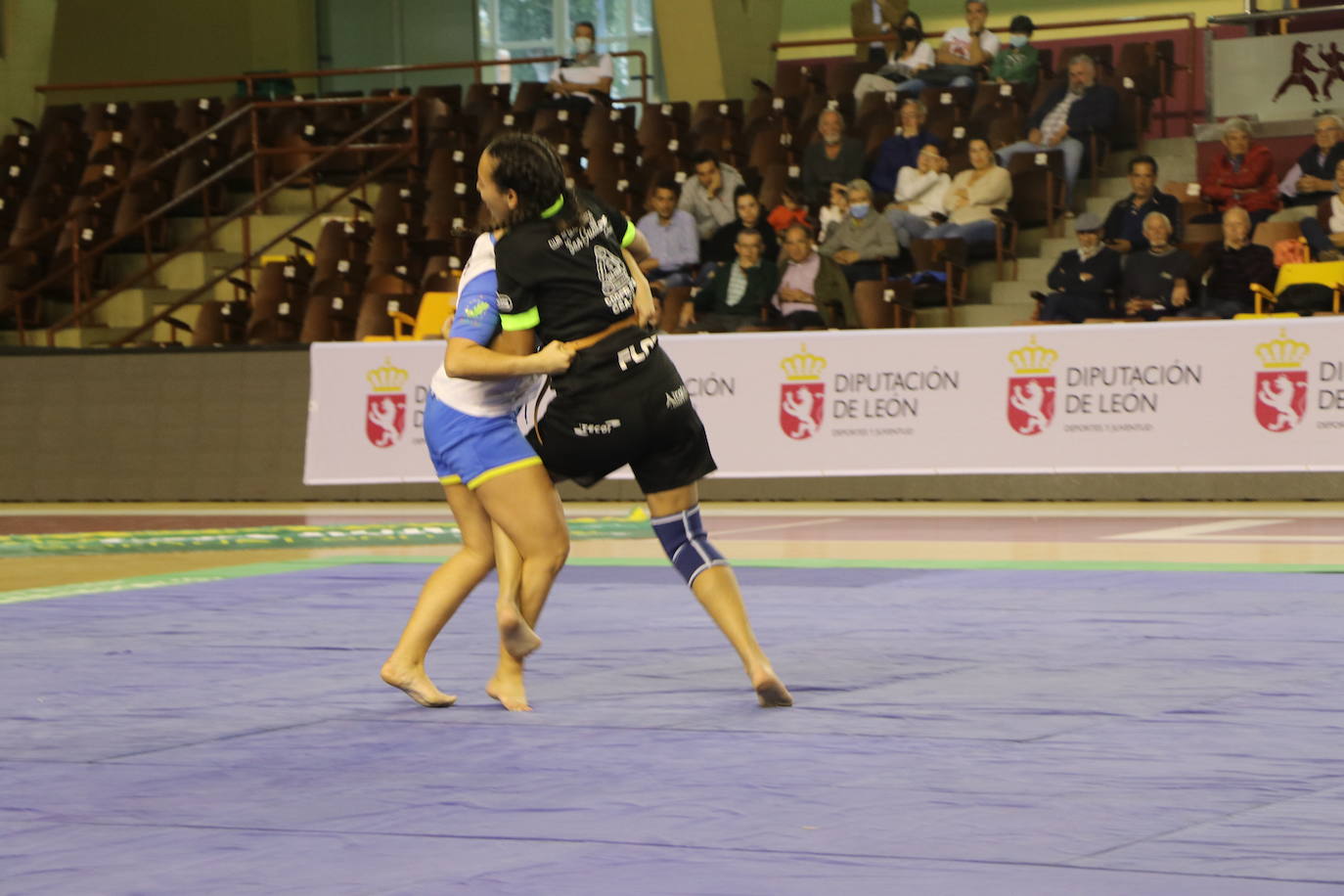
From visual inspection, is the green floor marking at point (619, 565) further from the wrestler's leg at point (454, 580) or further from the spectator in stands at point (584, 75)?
the spectator in stands at point (584, 75)

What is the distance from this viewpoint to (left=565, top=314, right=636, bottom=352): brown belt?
516cm

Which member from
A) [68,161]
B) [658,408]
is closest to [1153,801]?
[658,408]

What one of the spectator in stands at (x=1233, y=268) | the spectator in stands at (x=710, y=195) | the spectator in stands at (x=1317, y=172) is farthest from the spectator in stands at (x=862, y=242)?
the spectator in stands at (x=1317, y=172)

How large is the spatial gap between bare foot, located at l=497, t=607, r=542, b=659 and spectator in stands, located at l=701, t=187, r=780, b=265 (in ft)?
34.2

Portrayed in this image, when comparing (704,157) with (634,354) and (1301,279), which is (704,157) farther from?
(634,354)

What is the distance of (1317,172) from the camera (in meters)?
14.6

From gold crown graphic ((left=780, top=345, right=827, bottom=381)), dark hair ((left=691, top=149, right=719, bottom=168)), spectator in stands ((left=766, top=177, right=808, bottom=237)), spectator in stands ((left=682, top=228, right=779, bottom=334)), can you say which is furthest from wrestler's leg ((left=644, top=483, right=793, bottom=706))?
dark hair ((left=691, top=149, right=719, bottom=168))

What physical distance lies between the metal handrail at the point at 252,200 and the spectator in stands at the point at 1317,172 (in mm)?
9129

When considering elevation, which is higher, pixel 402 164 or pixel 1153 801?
pixel 402 164

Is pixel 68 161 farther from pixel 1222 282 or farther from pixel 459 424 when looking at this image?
pixel 459 424

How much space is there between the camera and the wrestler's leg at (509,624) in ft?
16.7

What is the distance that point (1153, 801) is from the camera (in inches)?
153

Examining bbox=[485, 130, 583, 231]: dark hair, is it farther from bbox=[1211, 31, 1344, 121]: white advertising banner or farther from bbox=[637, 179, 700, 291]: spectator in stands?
bbox=[1211, 31, 1344, 121]: white advertising banner

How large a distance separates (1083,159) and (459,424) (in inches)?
479
